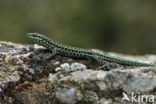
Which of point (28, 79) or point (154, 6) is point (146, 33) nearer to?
point (154, 6)

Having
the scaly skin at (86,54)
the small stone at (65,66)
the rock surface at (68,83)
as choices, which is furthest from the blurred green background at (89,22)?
the rock surface at (68,83)

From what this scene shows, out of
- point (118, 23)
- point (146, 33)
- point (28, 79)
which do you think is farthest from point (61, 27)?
point (28, 79)

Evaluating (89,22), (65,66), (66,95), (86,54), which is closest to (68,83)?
A: (66,95)

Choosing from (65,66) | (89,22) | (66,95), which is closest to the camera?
(66,95)

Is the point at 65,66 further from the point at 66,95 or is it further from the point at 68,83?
the point at 66,95

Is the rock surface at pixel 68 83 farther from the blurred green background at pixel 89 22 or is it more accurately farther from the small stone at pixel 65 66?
the blurred green background at pixel 89 22

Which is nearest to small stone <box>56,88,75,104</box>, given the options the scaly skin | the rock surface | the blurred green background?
the rock surface
